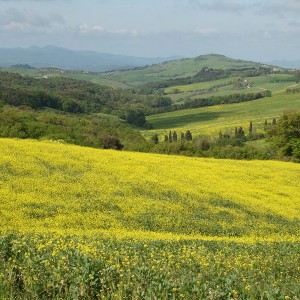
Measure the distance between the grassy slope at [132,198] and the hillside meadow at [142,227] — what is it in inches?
3.5

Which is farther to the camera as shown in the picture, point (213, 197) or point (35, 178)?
point (213, 197)

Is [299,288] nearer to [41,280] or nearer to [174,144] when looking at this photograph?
[41,280]

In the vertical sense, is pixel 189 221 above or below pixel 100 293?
below

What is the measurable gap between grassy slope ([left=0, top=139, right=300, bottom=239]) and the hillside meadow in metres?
0.09

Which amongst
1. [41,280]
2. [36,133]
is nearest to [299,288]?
[41,280]

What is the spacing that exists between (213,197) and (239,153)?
43.6 m

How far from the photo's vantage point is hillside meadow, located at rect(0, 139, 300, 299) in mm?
7492

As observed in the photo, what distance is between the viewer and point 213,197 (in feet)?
90.2

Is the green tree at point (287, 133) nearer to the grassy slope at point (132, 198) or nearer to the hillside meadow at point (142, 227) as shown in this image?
the hillside meadow at point (142, 227)

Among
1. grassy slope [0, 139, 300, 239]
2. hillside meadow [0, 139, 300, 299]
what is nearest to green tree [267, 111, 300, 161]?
hillside meadow [0, 139, 300, 299]

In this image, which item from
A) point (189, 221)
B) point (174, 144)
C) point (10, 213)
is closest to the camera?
point (10, 213)

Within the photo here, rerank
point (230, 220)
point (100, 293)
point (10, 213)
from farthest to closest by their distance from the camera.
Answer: point (230, 220) → point (10, 213) → point (100, 293)

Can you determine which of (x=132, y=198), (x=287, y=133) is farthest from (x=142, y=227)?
(x=287, y=133)

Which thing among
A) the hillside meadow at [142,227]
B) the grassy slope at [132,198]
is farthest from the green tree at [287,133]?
the grassy slope at [132,198]
